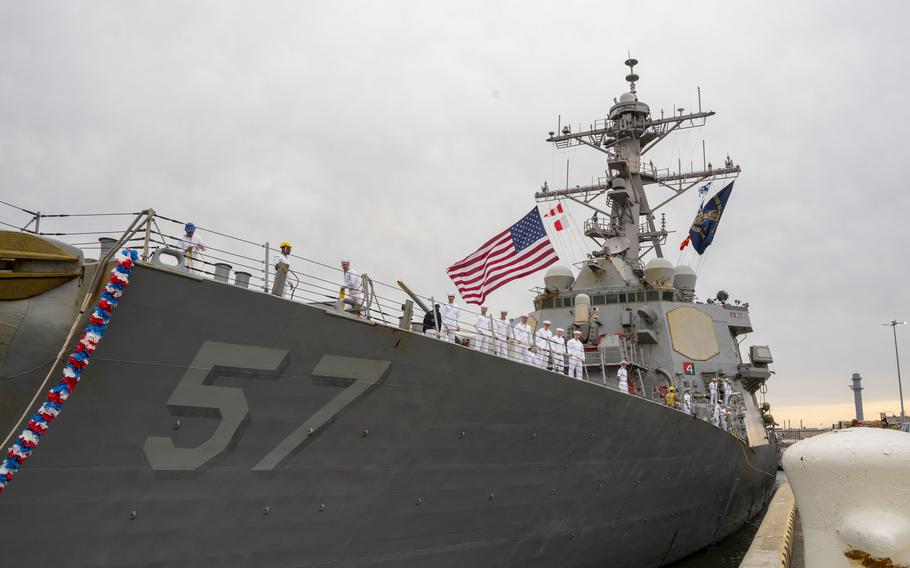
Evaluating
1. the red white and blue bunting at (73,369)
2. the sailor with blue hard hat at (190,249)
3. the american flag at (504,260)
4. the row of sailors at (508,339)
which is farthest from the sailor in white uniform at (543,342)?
the red white and blue bunting at (73,369)

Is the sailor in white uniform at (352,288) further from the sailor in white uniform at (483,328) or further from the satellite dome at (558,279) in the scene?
the satellite dome at (558,279)

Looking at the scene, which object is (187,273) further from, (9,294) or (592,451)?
(592,451)

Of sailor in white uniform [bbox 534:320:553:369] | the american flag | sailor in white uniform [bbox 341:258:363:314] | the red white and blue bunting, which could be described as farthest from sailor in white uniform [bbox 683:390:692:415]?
the red white and blue bunting

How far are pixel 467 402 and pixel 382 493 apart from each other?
1.34 m

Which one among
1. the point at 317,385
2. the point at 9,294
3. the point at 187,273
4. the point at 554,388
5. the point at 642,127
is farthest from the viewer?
the point at 642,127

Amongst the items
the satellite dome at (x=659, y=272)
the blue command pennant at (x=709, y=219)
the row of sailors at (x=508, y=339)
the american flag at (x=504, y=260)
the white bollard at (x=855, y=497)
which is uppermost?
the blue command pennant at (x=709, y=219)

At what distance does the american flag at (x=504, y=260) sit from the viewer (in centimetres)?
1041

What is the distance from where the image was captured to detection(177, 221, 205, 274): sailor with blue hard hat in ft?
17.6

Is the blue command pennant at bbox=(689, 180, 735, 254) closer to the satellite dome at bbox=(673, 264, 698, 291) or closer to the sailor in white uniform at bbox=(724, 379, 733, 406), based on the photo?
the satellite dome at bbox=(673, 264, 698, 291)

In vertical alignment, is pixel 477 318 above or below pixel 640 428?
above

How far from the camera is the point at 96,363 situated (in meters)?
4.89

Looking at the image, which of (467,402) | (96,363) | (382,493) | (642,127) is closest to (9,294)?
(96,363)

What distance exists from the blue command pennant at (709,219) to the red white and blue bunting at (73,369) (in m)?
15.3

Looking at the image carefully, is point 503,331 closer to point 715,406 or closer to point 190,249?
point 190,249
